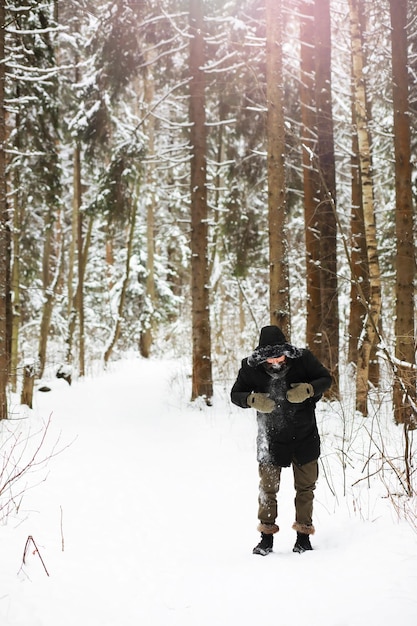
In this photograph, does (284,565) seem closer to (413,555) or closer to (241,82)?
(413,555)

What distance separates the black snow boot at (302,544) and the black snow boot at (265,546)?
186 millimetres

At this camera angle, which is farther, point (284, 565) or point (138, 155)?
point (138, 155)

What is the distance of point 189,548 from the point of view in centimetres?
412

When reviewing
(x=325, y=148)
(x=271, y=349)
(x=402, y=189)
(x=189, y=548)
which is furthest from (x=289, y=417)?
(x=325, y=148)

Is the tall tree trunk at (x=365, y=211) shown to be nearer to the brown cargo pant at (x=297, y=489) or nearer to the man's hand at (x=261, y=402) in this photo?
the brown cargo pant at (x=297, y=489)

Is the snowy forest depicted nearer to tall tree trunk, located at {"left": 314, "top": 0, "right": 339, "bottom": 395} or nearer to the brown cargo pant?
tall tree trunk, located at {"left": 314, "top": 0, "right": 339, "bottom": 395}

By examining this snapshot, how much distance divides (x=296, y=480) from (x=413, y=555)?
0.95 meters

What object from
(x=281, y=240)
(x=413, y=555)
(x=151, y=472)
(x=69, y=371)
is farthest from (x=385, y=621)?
(x=69, y=371)

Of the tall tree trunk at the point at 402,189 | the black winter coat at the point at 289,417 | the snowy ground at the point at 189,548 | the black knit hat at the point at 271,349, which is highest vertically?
the tall tree trunk at the point at 402,189

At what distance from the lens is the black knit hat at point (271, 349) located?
3.73 m

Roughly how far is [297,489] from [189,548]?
1121 millimetres

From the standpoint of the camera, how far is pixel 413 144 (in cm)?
1018

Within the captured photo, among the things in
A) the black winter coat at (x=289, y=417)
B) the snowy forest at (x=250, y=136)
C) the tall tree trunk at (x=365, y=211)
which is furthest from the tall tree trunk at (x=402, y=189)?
the black winter coat at (x=289, y=417)

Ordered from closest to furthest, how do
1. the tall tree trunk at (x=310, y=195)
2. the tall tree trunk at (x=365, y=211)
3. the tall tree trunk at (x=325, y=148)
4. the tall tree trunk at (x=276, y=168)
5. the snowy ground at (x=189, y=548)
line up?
the snowy ground at (x=189, y=548), the tall tree trunk at (x=276, y=168), the tall tree trunk at (x=365, y=211), the tall tree trunk at (x=325, y=148), the tall tree trunk at (x=310, y=195)
